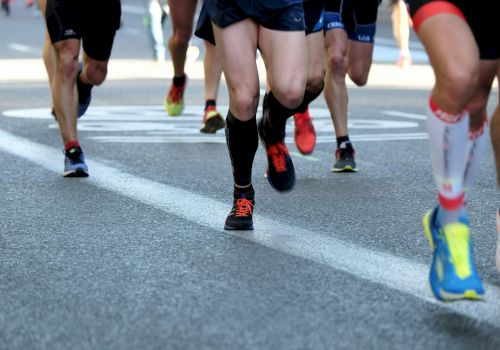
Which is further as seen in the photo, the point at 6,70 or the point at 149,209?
the point at 6,70

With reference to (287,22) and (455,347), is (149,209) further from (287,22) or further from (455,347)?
(455,347)

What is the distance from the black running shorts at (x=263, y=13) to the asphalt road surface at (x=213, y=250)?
90 cm

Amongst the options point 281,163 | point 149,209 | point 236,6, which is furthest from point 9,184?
point 236,6

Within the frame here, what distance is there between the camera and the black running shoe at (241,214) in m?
6.04

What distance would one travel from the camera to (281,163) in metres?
6.45

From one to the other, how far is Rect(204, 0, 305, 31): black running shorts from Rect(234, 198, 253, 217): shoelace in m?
0.81

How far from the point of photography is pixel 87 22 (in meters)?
8.29

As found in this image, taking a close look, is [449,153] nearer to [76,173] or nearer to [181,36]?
[76,173]

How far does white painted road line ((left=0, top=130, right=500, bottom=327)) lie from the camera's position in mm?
4598

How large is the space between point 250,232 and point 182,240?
14.5 inches

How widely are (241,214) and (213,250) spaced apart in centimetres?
57

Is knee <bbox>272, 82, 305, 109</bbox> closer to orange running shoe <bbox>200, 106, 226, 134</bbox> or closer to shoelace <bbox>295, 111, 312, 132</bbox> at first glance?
shoelace <bbox>295, 111, 312, 132</bbox>

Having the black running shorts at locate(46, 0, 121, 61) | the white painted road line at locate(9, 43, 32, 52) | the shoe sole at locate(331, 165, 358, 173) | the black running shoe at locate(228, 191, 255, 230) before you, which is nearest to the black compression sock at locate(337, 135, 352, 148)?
the shoe sole at locate(331, 165, 358, 173)

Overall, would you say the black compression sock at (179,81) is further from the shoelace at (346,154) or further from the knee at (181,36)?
the shoelace at (346,154)
